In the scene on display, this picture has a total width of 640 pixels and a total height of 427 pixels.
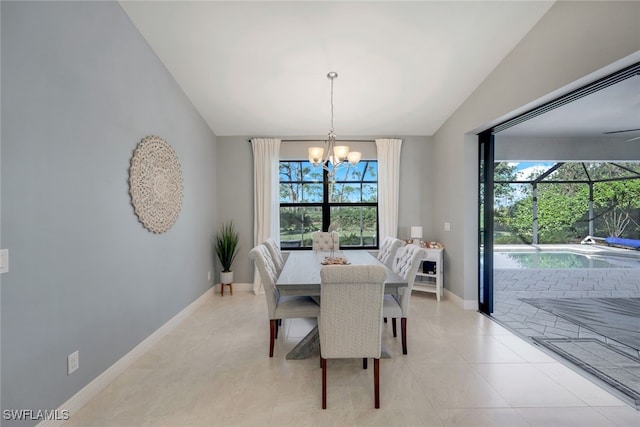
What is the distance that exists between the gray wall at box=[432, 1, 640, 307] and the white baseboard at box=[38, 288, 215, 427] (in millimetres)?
3604

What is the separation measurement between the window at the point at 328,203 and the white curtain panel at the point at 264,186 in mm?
252

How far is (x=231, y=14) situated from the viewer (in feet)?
8.14

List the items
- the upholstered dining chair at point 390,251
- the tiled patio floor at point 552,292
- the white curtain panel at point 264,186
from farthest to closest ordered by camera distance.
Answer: the white curtain panel at point 264,186, the upholstered dining chair at point 390,251, the tiled patio floor at point 552,292

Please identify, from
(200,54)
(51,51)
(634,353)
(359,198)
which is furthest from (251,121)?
(634,353)

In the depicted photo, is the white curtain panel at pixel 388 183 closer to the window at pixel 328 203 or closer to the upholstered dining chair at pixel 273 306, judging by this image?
the window at pixel 328 203

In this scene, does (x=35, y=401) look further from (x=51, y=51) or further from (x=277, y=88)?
(x=277, y=88)

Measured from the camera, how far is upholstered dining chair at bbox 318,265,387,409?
179 centimetres

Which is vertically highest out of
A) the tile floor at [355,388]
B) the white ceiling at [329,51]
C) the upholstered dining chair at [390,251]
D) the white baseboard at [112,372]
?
the white ceiling at [329,51]

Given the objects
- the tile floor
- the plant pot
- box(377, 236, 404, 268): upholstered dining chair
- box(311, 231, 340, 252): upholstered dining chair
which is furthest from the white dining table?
the plant pot

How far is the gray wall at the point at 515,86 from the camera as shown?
1.88m

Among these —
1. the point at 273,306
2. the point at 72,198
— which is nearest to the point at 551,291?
the point at 273,306

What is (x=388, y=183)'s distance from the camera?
15.4 feet

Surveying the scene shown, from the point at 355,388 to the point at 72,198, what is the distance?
2.33 meters

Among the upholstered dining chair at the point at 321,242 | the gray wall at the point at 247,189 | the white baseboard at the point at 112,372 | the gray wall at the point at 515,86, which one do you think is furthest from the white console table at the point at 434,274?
the white baseboard at the point at 112,372
